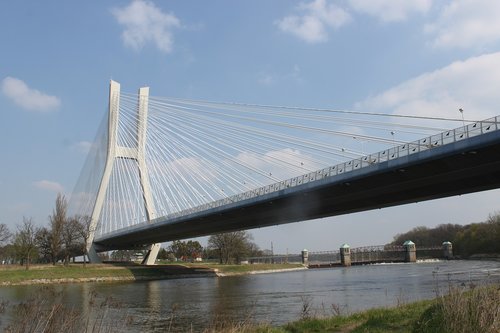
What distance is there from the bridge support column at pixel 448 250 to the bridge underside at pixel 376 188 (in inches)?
3368

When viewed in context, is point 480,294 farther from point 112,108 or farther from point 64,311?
point 112,108

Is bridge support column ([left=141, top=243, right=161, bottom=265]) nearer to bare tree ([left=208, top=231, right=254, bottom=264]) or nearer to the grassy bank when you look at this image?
bare tree ([left=208, top=231, right=254, bottom=264])

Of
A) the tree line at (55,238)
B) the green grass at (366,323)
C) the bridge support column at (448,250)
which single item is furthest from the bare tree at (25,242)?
the bridge support column at (448,250)

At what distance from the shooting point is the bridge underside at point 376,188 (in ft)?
88.1

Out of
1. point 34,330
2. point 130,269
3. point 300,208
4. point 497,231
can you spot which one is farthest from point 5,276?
point 497,231

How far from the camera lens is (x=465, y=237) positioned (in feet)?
394

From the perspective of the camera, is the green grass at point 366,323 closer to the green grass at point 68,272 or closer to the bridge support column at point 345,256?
the green grass at point 68,272

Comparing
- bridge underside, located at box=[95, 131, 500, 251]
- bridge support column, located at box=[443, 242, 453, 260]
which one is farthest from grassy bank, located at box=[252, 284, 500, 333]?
bridge support column, located at box=[443, 242, 453, 260]

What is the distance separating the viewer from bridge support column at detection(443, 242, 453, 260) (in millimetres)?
123613

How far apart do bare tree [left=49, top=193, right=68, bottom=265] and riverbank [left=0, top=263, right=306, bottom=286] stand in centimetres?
552

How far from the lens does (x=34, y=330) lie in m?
6.70

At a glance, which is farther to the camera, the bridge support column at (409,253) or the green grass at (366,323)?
the bridge support column at (409,253)

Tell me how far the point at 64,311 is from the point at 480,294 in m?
6.82

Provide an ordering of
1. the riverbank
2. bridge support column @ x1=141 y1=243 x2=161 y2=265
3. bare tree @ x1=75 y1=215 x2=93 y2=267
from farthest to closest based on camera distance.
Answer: bridge support column @ x1=141 y1=243 x2=161 y2=265 < bare tree @ x1=75 y1=215 x2=93 y2=267 < the riverbank
